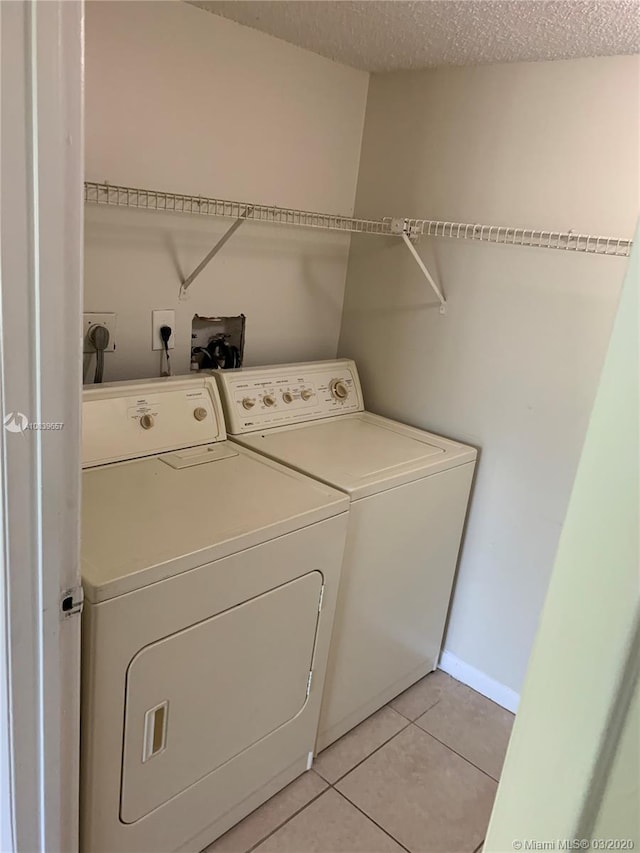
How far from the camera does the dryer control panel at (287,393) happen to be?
206cm

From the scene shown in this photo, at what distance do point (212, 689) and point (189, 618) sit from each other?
231 mm

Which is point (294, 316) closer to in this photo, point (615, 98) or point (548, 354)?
point (548, 354)

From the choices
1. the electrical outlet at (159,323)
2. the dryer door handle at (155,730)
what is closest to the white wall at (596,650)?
the dryer door handle at (155,730)

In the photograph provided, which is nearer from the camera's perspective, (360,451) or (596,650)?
(596,650)

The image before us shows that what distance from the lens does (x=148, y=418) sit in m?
1.82

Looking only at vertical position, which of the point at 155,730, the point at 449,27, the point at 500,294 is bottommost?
the point at 155,730

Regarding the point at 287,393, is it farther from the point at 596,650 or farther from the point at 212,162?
the point at 596,650

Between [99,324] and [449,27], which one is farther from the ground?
[449,27]

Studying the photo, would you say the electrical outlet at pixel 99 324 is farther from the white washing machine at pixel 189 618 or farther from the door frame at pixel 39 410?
the door frame at pixel 39 410

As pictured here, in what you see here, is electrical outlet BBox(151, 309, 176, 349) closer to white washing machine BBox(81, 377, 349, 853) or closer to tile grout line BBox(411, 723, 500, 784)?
white washing machine BBox(81, 377, 349, 853)

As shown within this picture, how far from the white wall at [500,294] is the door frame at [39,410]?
4.94 feet

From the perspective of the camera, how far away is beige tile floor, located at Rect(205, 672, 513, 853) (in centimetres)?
175

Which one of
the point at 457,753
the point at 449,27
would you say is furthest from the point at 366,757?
the point at 449,27

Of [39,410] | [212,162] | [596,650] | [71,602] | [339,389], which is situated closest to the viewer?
[596,650]
